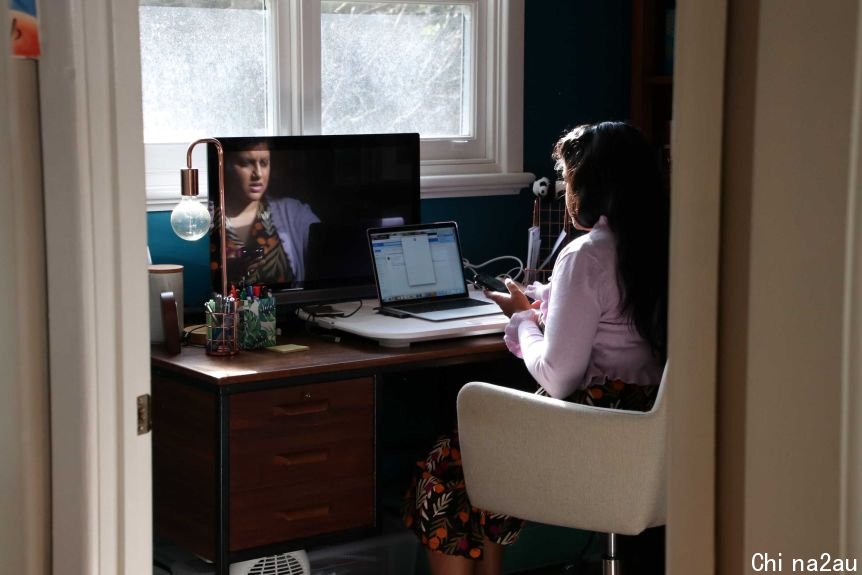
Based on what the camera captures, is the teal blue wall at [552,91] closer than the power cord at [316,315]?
No

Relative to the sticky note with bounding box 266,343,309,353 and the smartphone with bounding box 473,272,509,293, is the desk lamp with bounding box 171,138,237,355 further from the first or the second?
the smartphone with bounding box 473,272,509,293

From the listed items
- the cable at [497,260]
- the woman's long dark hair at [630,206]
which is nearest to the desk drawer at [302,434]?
the woman's long dark hair at [630,206]

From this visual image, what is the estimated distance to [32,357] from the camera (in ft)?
4.68

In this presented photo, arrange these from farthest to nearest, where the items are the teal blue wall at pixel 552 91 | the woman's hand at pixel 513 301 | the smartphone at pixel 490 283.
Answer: the teal blue wall at pixel 552 91
the smartphone at pixel 490 283
the woman's hand at pixel 513 301

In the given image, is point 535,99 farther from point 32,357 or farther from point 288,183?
point 32,357

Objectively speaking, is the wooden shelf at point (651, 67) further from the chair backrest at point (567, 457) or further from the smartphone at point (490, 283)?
the chair backrest at point (567, 457)

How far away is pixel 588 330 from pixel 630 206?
281 millimetres

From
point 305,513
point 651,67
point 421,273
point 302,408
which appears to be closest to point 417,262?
point 421,273

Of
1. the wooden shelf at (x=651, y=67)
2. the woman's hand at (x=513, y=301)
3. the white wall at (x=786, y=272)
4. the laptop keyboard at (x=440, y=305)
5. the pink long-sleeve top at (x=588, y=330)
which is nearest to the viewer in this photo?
the white wall at (x=786, y=272)

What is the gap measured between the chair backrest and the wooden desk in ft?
0.85

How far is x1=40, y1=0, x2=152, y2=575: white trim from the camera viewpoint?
138cm

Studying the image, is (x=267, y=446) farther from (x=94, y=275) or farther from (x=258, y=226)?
(x=94, y=275)

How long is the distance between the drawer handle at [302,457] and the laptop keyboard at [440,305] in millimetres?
502

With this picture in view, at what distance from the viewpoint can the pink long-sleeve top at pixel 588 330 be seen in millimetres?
2494
